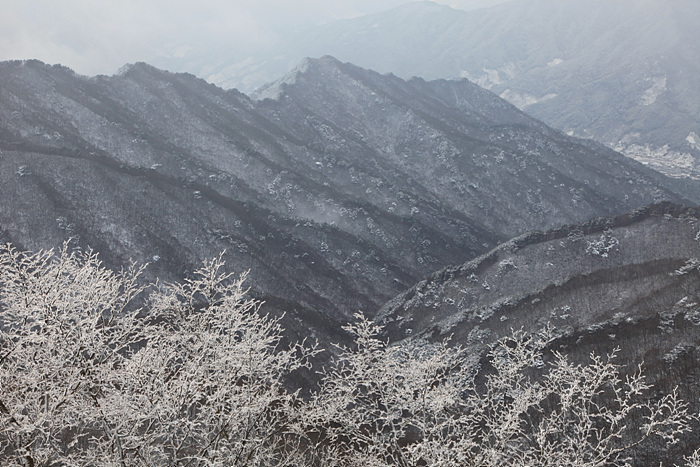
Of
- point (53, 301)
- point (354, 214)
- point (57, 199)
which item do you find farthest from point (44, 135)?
point (53, 301)

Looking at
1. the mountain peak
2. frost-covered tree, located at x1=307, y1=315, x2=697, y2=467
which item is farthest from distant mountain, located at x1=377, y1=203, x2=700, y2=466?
the mountain peak

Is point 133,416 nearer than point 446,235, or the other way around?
point 133,416

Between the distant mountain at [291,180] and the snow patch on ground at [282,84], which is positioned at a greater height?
the snow patch on ground at [282,84]

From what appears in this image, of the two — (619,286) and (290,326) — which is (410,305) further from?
(619,286)

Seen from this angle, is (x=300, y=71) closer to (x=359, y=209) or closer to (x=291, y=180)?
(x=291, y=180)

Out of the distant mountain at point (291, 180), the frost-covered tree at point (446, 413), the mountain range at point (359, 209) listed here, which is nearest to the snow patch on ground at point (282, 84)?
the distant mountain at point (291, 180)

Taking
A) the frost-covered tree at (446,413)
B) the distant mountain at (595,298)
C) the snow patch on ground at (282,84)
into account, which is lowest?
the distant mountain at (595,298)

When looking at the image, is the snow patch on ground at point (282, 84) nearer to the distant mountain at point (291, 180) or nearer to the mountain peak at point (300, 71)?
the mountain peak at point (300, 71)
